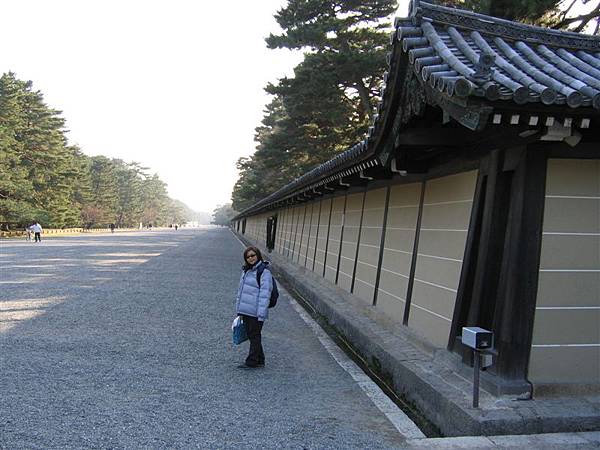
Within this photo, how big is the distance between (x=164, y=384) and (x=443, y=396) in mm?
2956

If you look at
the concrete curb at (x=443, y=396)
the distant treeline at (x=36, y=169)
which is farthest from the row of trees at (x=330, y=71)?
the distant treeline at (x=36, y=169)

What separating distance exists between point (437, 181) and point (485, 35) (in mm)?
2048

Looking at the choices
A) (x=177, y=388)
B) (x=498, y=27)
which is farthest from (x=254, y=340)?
(x=498, y=27)

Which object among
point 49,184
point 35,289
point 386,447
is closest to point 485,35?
point 386,447

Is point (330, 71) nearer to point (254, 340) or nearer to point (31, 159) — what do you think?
point (254, 340)

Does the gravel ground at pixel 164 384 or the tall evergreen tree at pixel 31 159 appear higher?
the tall evergreen tree at pixel 31 159

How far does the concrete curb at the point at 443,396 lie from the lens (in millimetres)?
4141

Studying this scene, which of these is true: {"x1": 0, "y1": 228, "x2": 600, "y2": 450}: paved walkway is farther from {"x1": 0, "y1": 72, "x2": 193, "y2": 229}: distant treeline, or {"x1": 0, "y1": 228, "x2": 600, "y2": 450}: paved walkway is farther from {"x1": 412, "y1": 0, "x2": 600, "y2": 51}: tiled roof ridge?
{"x1": 0, "y1": 72, "x2": 193, "y2": 229}: distant treeline

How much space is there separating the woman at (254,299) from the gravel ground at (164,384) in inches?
8.5

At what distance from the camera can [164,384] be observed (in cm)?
559

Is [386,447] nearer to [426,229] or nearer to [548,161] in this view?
[548,161]

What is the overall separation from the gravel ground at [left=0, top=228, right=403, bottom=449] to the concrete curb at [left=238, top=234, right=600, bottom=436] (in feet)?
1.68

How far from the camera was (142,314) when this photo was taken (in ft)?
32.3

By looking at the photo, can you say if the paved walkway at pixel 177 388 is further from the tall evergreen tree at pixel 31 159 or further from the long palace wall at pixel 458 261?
the tall evergreen tree at pixel 31 159
